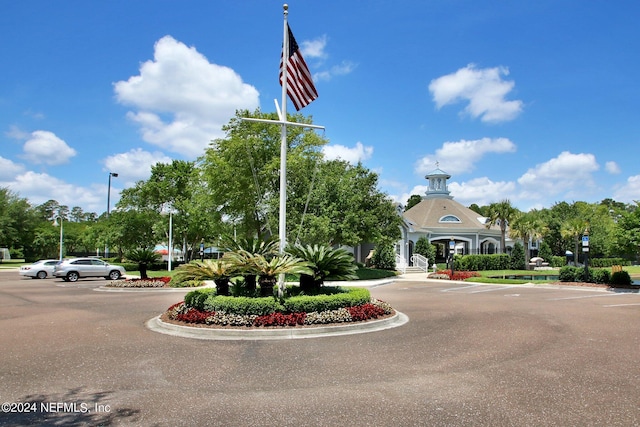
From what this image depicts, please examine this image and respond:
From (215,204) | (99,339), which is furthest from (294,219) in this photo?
(99,339)

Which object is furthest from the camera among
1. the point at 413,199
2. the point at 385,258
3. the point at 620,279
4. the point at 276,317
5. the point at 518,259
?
the point at 413,199

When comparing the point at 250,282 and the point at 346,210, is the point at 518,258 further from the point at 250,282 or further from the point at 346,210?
the point at 250,282

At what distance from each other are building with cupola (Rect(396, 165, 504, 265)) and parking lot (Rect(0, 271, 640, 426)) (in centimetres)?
3349

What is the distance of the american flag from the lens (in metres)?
12.8

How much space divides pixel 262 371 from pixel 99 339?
4.59m

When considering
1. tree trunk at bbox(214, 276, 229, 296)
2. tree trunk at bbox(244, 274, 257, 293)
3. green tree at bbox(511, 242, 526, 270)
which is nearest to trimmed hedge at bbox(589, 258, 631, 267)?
green tree at bbox(511, 242, 526, 270)

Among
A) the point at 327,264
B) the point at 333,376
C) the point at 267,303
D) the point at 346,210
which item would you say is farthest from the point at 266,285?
the point at 346,210

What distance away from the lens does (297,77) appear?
42.2 feet

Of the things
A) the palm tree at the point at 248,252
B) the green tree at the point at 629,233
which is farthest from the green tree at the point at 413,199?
the palm tree at the point at 248,252

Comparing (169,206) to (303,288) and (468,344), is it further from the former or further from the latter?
(468,344)

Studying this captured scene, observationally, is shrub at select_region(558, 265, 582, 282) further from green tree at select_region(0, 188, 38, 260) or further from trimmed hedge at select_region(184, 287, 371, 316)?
→ green tree at select_region(0, 188, 38, 260)

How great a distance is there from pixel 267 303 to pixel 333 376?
4423 mm

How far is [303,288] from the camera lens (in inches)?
523

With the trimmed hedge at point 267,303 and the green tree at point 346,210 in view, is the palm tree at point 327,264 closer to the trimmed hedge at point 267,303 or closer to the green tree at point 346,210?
the trimmed hedge at point 267,303
